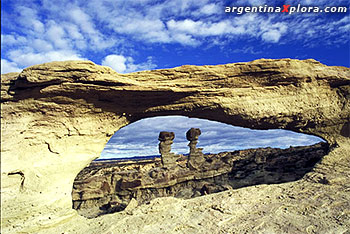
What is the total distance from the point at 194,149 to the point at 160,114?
1003 centimetres

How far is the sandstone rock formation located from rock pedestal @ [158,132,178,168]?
9.26 m

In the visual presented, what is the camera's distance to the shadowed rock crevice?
33.6ft

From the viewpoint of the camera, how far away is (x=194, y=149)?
1633 centimetres

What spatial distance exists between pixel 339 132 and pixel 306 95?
2.01 metres

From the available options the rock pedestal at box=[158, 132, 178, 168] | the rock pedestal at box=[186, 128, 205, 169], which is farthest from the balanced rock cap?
the rock pedestal at box=[186, 128, 205, 169]

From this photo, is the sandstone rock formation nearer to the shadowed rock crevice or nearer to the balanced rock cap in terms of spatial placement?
the shadowed rock crevice

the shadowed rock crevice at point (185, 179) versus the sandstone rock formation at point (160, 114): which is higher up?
the sandstone rock formation at point (160, 114)

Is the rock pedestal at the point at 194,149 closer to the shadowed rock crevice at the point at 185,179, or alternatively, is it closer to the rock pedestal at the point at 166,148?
the shadowed rock crevice at the point at 185,179

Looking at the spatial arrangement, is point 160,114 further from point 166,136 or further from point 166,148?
point 166,148

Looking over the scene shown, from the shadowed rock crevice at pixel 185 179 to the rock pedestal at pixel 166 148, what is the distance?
0.12m

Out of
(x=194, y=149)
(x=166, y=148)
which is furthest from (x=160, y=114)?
(x=194, y=149)

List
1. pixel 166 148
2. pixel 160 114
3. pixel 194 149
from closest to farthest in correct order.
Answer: pixel 160 114 < pixel 166 148 < pixel 194 149

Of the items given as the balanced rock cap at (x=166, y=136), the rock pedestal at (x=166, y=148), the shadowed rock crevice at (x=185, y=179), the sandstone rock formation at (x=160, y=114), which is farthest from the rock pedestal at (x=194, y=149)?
the sandstone rock formation at (x=160, y=114)

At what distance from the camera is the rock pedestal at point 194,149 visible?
15.9 meters
